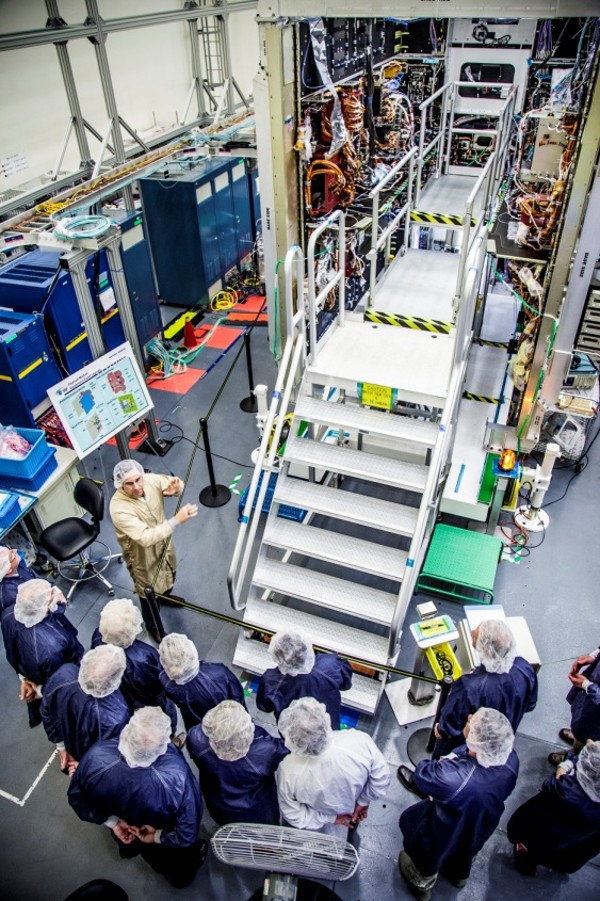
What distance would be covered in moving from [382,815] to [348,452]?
8.52ft

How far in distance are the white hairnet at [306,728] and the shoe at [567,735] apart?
7.23 feet

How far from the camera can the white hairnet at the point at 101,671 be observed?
11.1 feet

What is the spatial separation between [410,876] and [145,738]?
1.90 m

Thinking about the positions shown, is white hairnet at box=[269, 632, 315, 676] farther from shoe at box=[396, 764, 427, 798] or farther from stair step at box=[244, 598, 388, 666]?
shoe at box=[396, 764, 427, 798]

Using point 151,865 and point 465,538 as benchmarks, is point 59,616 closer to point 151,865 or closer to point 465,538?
point 151,865

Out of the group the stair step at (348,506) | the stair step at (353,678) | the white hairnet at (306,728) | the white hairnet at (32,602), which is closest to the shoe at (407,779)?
the stair step at (353,678)

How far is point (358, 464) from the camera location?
15.8ft

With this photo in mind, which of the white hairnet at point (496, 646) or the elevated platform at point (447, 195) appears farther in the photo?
the elevated platform at point (447, 195)

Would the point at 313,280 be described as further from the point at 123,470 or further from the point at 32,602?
the point at 32,602

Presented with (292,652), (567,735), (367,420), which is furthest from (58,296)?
(567,735)

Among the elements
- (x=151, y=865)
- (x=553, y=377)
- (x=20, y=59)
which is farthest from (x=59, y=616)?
(x=20, y=59)

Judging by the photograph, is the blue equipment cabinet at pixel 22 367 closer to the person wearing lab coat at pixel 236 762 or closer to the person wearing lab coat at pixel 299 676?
A: the person wearing lab coat at pixel 299 676

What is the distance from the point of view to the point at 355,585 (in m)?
4.72

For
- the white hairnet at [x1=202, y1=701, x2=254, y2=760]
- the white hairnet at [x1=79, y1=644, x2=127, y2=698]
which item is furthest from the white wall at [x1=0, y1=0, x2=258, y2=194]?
the white hairnet at [x1=202, y1=701, x2=254, y2=760]
